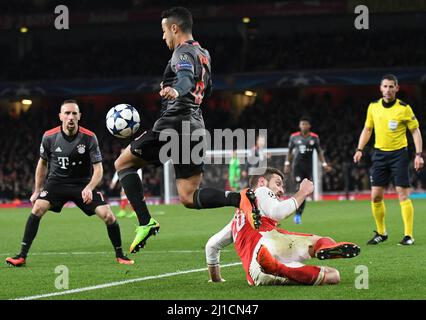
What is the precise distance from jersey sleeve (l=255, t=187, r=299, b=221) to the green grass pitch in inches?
24.2

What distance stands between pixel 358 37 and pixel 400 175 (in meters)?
25.5

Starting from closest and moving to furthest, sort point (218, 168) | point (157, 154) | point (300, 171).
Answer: point (157, 154) < point (300, 171) < point (218, 168)

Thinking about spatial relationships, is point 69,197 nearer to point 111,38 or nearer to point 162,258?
point 162,258

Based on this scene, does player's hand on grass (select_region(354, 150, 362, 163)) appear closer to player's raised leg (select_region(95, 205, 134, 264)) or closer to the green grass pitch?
the green grass pitch

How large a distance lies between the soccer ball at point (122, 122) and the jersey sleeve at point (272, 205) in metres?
1.57

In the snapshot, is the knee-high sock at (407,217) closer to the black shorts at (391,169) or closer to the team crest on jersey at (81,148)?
the black shorts at (391,169)

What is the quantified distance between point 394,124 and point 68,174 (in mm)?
4485

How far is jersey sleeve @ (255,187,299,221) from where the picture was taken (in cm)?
734

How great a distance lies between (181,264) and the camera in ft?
32.4

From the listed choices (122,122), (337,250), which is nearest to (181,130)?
(122,122)

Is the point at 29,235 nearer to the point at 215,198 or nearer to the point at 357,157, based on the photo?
the point at 215,198

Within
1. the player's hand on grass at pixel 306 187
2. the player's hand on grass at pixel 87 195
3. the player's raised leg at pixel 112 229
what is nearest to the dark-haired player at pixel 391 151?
the player's raised leg at pixel 112 229

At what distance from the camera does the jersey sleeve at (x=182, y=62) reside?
301 inches

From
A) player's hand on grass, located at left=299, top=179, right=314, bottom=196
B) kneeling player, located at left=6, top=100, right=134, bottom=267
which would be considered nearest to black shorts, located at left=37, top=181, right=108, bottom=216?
kneeling player, located at left=6, top=100, right=134, bottom=267
